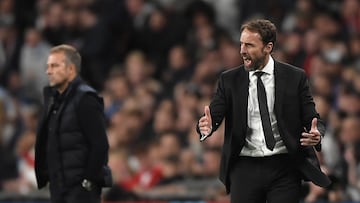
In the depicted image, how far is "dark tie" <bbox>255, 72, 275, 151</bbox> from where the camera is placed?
7.14 metres

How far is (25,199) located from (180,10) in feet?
14.6

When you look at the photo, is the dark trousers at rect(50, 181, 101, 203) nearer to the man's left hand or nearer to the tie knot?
the tie knot

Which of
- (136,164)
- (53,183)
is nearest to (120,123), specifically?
(136,164)

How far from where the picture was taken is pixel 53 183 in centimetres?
820

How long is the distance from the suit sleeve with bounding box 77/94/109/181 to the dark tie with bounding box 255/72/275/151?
4.82 ft

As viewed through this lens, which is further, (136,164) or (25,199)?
(136,164)

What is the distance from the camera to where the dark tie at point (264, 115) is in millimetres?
7137

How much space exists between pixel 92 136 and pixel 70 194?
473 millimetres

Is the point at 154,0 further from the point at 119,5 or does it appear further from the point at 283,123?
the point at 283,123

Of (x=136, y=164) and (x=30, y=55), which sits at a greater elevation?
(x=30, y=55)

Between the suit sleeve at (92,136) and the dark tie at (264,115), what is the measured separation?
4.82ft

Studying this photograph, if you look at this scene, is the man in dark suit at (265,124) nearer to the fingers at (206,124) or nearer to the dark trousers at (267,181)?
the dark trousers at (267,181)

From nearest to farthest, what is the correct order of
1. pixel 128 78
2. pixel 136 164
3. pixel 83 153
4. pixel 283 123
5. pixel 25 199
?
pixel 283 123, pixel 83 153, pixel 25 199, pixel 136 164, pixel 128 78

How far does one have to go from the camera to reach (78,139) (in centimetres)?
812
